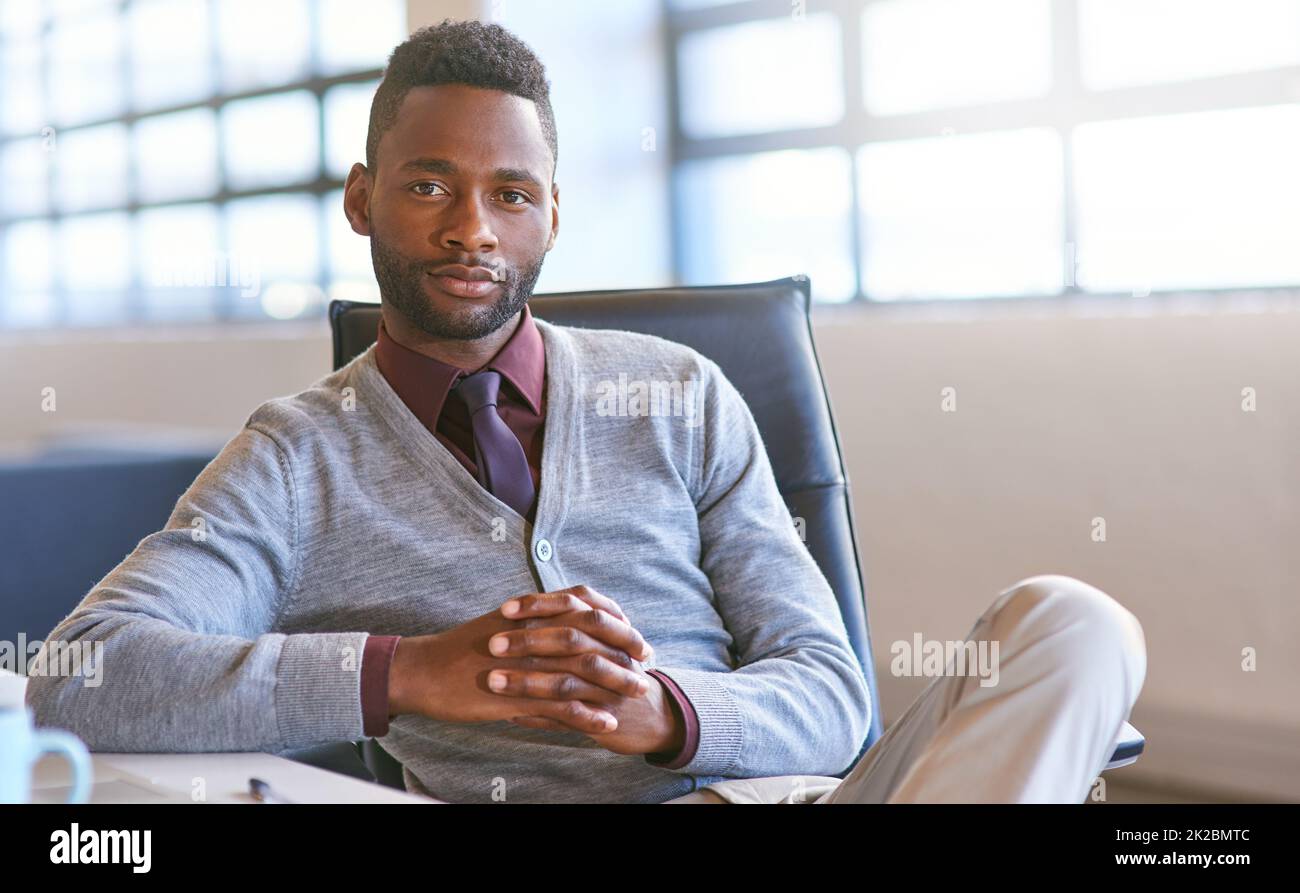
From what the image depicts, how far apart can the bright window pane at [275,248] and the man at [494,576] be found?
311 centimetres

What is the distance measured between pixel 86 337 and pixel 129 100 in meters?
0.95

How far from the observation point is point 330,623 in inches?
49.4

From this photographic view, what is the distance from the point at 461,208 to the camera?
1313 millimetres

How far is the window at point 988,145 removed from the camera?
8.36 feet

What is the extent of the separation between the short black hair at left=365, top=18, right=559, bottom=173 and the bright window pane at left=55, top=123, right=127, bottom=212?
14.0 ft

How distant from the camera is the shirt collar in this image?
1.33 metres

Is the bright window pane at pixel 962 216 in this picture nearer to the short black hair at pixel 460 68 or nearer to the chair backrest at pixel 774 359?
the chair backrest at pixel 774 359

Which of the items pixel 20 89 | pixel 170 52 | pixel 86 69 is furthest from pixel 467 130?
pixel 20 89

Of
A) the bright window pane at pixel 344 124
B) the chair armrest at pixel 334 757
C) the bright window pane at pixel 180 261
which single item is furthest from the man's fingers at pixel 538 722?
the bright window pane at pixel 180 261

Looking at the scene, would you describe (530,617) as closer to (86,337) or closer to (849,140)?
(849,140)

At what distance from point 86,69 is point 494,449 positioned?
4.89 meters

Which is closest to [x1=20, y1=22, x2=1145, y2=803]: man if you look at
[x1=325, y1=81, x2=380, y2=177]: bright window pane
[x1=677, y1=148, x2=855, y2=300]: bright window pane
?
[x1=677, y1=148, x2=855, y2=300]: bright window pane

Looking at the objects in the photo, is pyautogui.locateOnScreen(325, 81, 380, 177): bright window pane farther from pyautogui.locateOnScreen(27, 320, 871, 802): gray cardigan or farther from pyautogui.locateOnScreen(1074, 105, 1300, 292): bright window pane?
pyautogui.locateOnScreen(27, 320, 871, 802): gray cardigan
